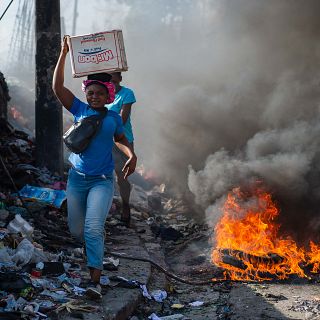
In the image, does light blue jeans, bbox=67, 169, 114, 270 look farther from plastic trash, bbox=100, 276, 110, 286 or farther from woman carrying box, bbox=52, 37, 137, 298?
plastic trash, bbox=100, 276, 110, 286

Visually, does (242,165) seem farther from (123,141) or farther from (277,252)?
(123,141)

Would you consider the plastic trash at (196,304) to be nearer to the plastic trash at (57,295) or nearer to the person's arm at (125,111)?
the plastic trash at (57,295)

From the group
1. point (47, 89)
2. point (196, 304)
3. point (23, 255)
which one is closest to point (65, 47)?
point (23, 255)

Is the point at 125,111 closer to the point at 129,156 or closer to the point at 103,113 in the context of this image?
the point at 129,156

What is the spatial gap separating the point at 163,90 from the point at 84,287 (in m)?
14.9

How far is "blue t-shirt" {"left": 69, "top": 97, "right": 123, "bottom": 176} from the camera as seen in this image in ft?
13.1

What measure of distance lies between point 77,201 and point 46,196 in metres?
2.66

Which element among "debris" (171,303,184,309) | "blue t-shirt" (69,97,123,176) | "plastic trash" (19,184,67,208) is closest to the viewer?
"blue t-shirt" (69,97,123,176)

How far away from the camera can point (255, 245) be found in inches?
246

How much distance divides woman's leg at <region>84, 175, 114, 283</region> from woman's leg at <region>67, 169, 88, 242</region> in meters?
0.10

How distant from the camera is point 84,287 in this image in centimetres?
407

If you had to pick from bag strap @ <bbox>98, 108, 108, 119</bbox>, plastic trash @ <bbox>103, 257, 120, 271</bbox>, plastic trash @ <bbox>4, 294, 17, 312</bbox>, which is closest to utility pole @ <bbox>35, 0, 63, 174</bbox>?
plastic trash @ <bbox>103, 257, 120, 271</bbox>

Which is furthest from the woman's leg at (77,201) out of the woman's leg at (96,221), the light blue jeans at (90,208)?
the woman's leg at (96,221)

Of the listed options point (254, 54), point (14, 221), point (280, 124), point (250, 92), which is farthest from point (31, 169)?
point (254, 54)
